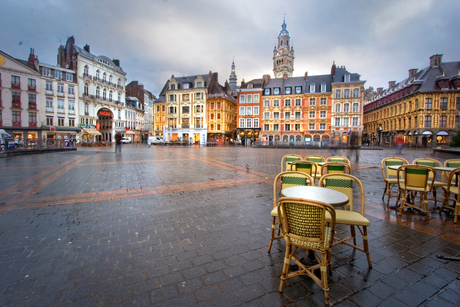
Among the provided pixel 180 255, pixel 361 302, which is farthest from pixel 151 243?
pixel 361 302

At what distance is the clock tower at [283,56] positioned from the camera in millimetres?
96625

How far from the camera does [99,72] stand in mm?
48344

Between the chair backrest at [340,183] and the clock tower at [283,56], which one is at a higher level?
the clock tower at [283,56]

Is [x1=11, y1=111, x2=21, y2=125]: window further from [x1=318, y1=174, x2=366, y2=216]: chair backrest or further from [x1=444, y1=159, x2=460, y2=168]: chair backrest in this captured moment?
[x1=444, y1=159, x2=460, y2=168]: chair backrest

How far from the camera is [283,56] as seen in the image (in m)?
96.9

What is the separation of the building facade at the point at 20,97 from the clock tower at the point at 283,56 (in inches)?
3243

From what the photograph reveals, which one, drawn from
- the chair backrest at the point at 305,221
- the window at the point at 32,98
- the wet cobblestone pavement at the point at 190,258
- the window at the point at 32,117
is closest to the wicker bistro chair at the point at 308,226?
the chair backrest at the point at 305,221

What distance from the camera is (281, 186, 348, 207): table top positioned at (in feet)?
8.71

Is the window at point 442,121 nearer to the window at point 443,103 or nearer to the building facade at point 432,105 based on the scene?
the building facade at point 432,105

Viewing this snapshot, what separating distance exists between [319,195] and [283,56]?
10575 centimetres

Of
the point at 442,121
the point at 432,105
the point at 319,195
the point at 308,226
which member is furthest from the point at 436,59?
the point at 308,226

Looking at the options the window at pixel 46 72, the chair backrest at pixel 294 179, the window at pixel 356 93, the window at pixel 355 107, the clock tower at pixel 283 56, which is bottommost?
the chair backrest at pixel 294 179

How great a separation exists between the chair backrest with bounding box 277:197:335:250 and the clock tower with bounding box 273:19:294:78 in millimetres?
101273

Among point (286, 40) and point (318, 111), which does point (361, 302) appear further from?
point (286, 40)
